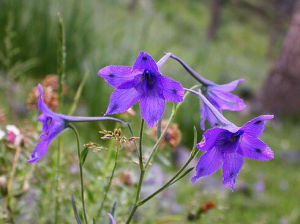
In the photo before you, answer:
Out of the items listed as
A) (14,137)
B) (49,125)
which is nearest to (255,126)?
(49,125)

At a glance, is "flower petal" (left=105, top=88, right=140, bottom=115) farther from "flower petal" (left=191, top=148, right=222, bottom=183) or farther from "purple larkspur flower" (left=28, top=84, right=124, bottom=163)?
"flower petal" (left=191, top=148, right=222, bottom=183)

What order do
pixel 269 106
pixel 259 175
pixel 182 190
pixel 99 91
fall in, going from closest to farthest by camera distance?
pixel 182 190, pixel 99 91, pixel 259 175, pixel 269 106

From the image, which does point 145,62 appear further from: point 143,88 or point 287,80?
point 287,80

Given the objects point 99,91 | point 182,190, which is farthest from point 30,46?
point 182,190

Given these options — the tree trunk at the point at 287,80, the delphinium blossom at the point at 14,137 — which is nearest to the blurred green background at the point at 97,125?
the delphinium blossom at the point at 14,137

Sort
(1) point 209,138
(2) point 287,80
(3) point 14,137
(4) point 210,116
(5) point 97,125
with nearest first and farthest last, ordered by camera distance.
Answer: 1. (1) point 209,138
2. (4) point 210,116
3. (3) point 14,137
4. (5) point 97,125
5. (2) point 287,80

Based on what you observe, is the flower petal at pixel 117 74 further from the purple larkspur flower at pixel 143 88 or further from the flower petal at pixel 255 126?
the flower petal at pixel 255 126

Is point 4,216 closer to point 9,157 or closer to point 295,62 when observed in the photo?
point 9,157
